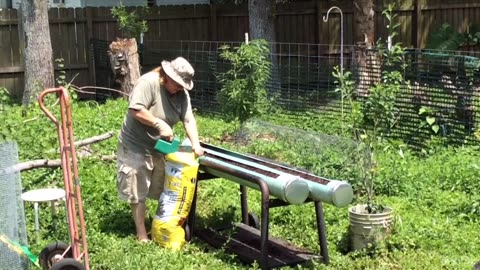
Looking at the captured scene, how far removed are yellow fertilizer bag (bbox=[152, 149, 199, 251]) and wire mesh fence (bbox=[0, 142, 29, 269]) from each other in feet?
3.82

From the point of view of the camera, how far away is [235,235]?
603cm

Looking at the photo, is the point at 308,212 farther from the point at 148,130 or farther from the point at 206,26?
the point at 206,26

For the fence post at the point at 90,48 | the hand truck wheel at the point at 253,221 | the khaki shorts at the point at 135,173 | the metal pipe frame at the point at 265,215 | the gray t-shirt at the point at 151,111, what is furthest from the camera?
the fence post at the point at 90,48

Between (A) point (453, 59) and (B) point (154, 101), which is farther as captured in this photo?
(A) point (453, 59)

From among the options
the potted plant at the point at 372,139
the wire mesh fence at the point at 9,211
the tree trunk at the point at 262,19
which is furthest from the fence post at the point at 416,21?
the wire mesh fence at the point at 9,211

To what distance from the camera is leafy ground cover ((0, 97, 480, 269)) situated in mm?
5422

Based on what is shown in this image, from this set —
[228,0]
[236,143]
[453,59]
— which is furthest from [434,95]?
[228,0]

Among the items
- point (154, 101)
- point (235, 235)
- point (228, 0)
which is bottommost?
point (235, 235)

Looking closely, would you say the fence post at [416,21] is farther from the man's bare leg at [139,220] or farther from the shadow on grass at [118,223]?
the man's bare leg at [139,220]

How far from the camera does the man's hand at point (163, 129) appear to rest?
5598 millimetres

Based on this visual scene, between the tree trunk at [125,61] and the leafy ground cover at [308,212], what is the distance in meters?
3.55

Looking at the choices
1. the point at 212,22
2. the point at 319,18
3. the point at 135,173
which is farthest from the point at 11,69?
the point at 135,173

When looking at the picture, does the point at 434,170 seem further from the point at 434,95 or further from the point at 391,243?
the point at 391,243

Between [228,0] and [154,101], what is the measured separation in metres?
11.9
